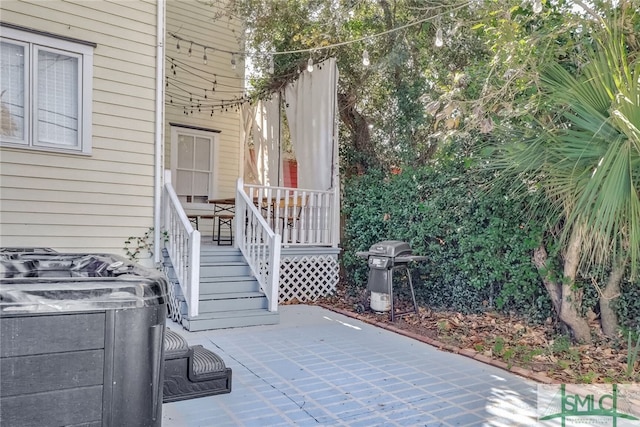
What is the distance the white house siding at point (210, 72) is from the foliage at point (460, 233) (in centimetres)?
341

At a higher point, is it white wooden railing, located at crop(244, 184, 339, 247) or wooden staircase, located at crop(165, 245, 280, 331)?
white wooden railing, located at crop(244, 184, 339, 247)

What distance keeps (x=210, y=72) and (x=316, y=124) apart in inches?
111

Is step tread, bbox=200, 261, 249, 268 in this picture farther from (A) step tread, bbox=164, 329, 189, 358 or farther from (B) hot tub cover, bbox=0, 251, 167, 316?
(B) hot tub cover, bbox=0, 251, 167, 316

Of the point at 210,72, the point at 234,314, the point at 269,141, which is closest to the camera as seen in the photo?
the point at 234,314

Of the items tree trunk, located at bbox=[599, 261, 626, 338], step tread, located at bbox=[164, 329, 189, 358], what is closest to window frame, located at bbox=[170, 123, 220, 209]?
step tread, located at bbox=[164, 329, 189, 358]

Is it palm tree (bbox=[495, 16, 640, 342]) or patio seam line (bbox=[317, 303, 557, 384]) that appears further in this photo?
patio seam line (bbox=[317, 303, 557, 384])

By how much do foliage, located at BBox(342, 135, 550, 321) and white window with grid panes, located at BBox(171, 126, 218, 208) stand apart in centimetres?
345

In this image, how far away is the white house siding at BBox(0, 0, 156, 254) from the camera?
16.4 feet

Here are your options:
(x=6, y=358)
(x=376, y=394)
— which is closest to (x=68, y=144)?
(x=376, y=394)

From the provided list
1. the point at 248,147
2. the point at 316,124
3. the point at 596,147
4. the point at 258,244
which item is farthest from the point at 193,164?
the point at 596,147

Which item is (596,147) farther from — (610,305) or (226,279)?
(226,279)

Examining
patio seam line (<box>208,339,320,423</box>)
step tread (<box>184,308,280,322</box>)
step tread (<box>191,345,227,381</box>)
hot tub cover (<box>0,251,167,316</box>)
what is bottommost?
patio seam line (<box>208,339,320,423</box>)

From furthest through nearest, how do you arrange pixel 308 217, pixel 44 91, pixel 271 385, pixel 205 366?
pixel 308 217
pixel 44 91
pixel 271 385
pixel 205 366

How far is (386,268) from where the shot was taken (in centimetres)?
541
